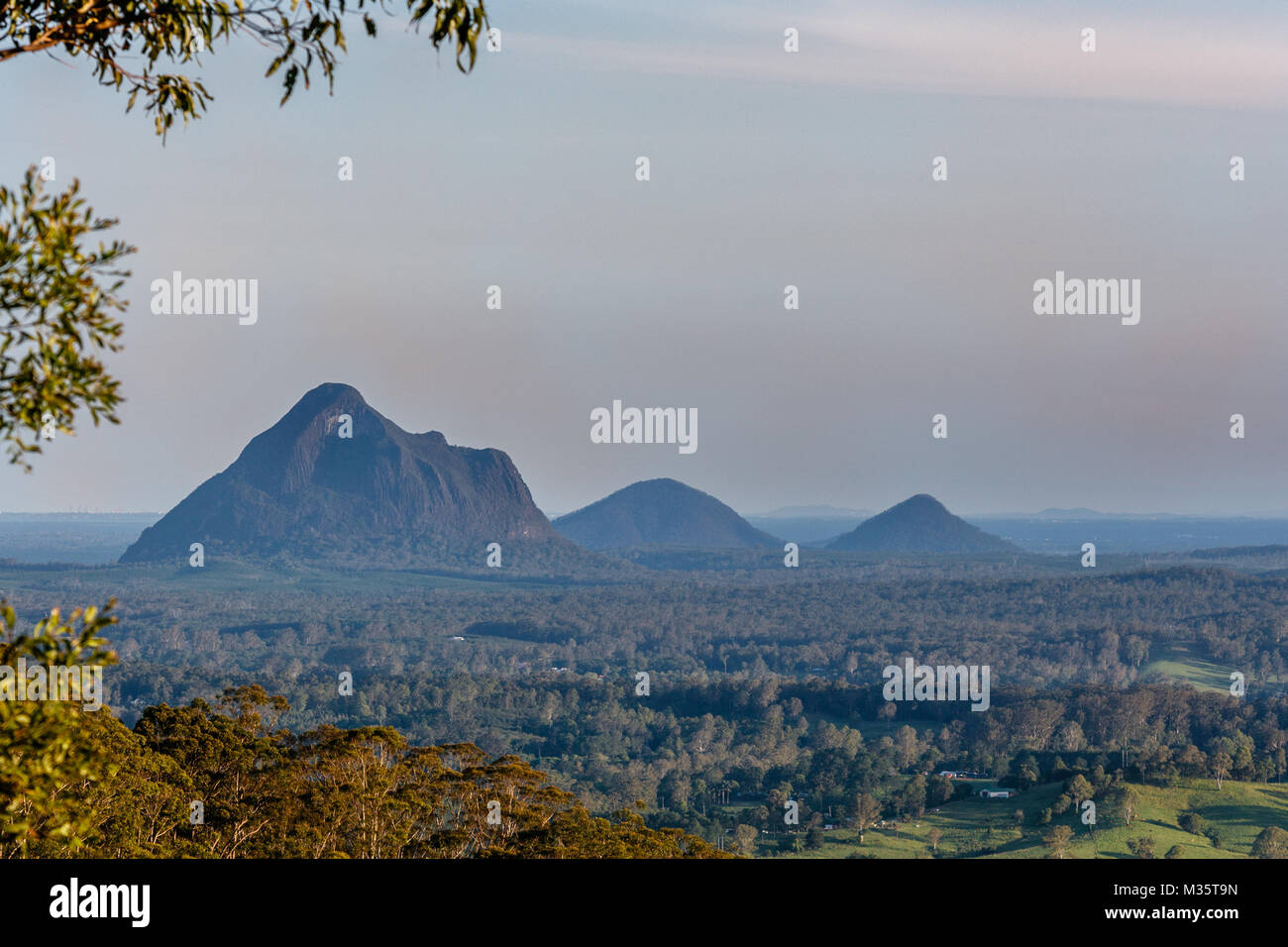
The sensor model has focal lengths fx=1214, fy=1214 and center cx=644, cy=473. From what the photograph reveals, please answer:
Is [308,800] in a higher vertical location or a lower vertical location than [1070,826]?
higher

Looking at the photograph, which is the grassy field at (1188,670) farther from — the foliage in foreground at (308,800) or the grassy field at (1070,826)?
the foliage in foreground at (308,800)

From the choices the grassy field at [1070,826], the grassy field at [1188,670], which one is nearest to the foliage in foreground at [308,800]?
the grassy field at [1070,826]

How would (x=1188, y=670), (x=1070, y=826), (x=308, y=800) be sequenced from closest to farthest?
1. (x=308, y=800)
2. (x=1070, y=826)
3. (x=1188, y=670)

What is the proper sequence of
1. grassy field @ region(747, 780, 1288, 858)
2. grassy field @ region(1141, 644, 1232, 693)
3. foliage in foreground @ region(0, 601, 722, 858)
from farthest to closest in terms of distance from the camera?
1. grassy field @ region(1141, 644, 1232, 693)
2. grassy field @ region(747, 780, 1288, 858)
3. foliage in foreground @ region(0, 601, 722, 858)

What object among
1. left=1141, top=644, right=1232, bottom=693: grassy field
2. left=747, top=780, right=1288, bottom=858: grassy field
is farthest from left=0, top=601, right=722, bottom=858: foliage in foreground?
left=1141, top=644, right=1232, bottom=693: grassy field

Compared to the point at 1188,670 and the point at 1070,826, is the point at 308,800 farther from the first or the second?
the point at 1188,670

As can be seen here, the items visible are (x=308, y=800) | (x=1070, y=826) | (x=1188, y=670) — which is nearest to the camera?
(x=308, y=800)

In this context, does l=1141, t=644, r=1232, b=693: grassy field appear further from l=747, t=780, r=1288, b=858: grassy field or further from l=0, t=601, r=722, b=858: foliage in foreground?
l=0, t=601, r=722, b=858: foliage in foreground

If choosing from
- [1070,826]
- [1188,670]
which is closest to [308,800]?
[1070,826]
